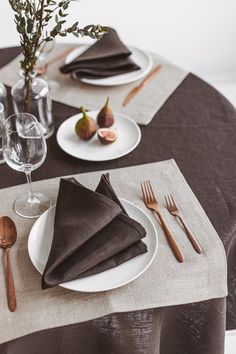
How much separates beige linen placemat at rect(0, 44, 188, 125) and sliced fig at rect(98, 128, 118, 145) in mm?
114

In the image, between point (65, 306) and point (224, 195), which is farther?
point (224, 195)

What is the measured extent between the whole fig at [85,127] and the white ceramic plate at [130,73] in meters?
0.29

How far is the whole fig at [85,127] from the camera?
1304mm

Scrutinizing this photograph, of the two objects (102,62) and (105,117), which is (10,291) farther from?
(102,62)

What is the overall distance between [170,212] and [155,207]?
3cm

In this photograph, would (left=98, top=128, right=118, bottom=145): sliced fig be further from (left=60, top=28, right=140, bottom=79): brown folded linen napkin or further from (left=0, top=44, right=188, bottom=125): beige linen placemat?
(left=60, top=28, right=140, bottom=79): brown folded linen napkin

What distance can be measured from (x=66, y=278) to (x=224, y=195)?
44 cm

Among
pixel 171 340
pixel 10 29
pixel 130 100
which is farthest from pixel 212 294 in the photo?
pixel 10 29

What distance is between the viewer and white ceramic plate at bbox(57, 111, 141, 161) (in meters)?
1.28

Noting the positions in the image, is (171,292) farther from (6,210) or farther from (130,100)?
(130,100)

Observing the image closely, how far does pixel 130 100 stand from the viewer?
4.99 feet

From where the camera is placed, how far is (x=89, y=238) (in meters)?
0.97

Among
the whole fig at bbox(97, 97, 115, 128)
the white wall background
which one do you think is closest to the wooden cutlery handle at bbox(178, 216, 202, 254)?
the whole fig at bbox(97, 97, 115, 128)

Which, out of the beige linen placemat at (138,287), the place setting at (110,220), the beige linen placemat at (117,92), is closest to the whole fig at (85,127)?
the place setting at (110,220)
